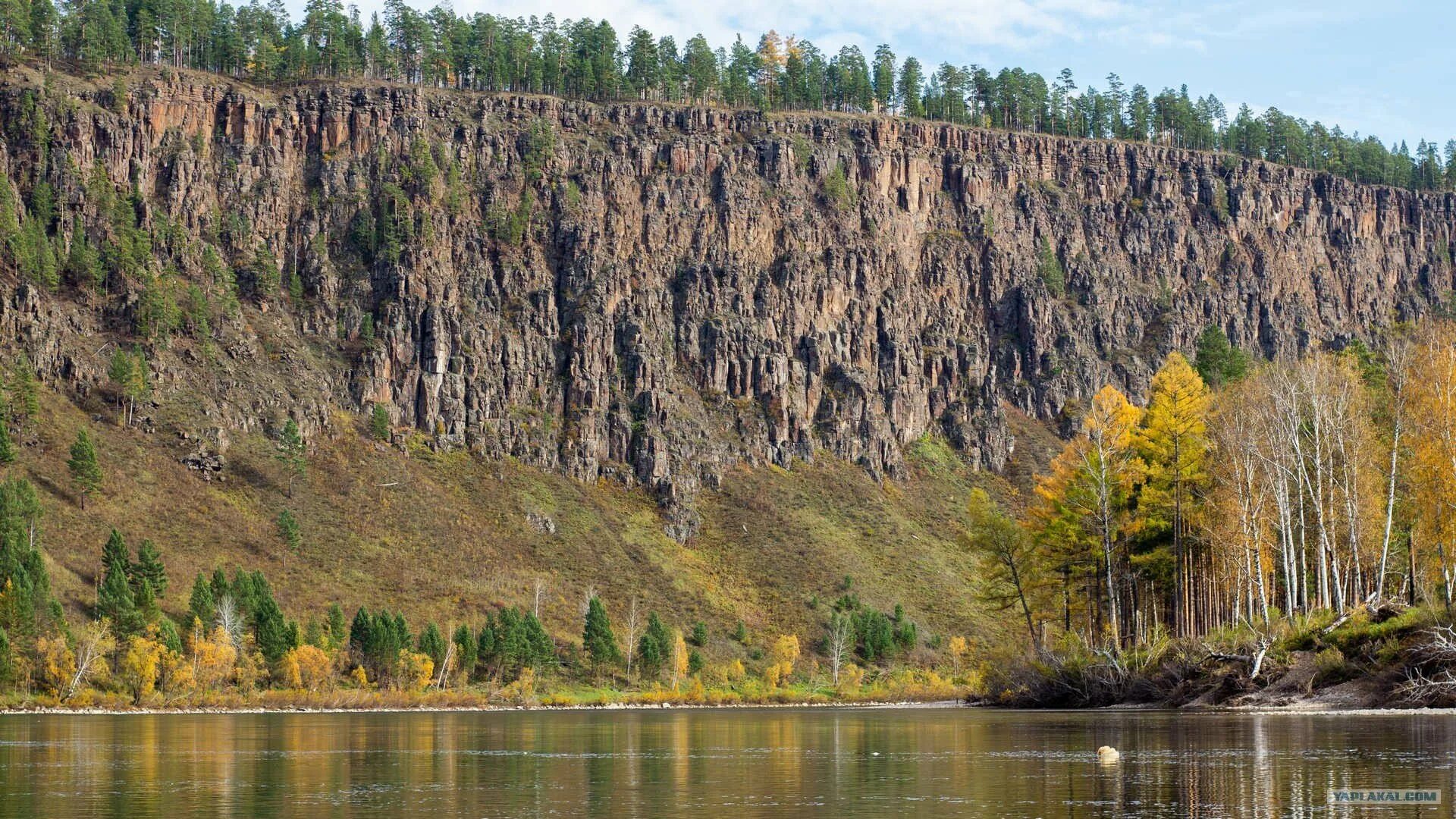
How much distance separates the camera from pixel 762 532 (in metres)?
191

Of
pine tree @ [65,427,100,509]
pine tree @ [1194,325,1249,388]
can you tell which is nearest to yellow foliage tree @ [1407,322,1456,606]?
pine tree @ [1194,325,1249,388]

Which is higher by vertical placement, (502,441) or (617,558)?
(502,441)

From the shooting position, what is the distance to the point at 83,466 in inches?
5610

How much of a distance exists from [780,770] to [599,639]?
355 ft

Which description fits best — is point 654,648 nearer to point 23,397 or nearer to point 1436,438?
point 23,397

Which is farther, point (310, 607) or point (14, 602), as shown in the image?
point (310, 607)

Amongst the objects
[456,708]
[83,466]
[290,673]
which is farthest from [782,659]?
[83,466]

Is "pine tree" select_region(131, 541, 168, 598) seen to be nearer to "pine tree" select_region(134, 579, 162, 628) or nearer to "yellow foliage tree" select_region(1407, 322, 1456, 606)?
"pine tree" select_region(134, 579, 162, 628)

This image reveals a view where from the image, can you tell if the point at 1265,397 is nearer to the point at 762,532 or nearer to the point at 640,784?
the point at 640,784

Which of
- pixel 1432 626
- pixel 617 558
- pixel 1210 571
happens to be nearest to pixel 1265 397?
pixel 1210 571

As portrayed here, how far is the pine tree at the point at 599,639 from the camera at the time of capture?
143 m

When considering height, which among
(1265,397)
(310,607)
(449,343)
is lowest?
(310,607)

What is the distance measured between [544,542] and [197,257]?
196 ft

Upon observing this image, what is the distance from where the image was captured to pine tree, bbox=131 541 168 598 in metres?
127
